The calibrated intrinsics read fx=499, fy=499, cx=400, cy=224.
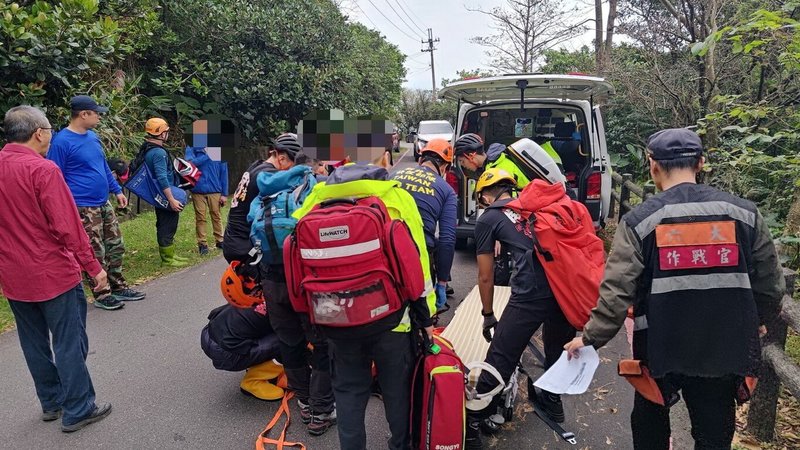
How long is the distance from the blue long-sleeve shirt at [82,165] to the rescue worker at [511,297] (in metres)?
3.86

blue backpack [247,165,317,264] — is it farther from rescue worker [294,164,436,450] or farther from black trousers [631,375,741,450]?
black trousers [631,375,741,450]

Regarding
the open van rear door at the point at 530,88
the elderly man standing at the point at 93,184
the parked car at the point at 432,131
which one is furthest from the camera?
the parked car at the point at 432,131

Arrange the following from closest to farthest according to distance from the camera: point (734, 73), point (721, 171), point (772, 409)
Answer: point (772, 409) → point (721, 171) → point (734, 73)

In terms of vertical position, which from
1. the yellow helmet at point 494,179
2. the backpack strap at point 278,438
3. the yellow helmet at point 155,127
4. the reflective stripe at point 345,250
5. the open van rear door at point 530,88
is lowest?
the backpack strap at point 278,438

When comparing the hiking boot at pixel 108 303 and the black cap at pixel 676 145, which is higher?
the black cap at pixel 676 145

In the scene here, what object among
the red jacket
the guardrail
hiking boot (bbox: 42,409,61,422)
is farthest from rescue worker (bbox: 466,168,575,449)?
hiking boot (bbox: 42,409,61,422)

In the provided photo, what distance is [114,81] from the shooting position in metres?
9.02

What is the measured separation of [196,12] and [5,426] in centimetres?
943

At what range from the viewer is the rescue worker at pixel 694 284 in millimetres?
1984

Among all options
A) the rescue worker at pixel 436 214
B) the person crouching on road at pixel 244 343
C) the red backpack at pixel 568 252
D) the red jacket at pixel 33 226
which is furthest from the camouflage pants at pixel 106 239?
the red backpack at pixel 568 252

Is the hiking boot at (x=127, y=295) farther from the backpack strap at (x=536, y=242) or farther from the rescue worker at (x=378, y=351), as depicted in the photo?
the backpack strap at (x=536, y=242)

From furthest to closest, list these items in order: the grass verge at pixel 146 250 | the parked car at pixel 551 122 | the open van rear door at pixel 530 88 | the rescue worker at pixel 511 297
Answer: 1. the grass verge at pixel 146 250
2. the parked car at pixel 551 122
3. the open van rear door at pixel 530 88
4. the rescue worker at pixel 511 297

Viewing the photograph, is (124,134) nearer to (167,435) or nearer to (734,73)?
(167,435)

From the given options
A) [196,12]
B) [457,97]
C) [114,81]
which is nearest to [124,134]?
[114,81]
